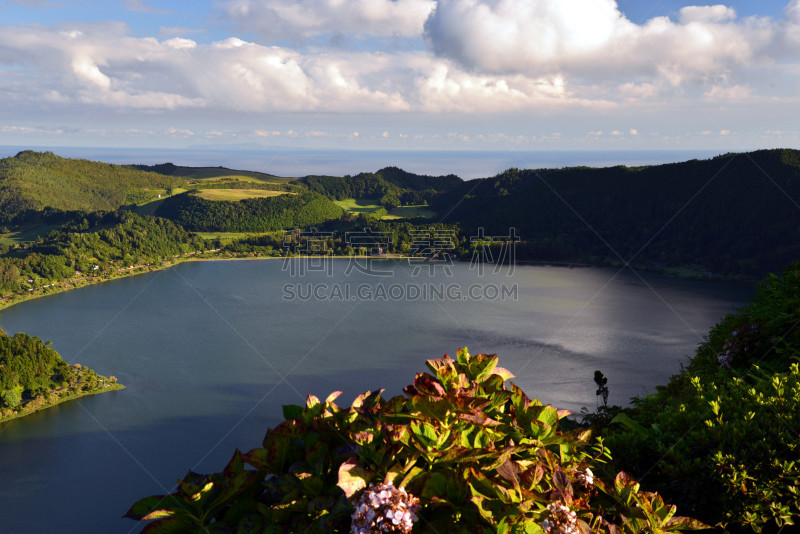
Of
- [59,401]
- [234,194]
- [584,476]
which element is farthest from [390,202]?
[584,476]

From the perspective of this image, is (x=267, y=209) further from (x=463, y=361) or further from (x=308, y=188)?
(x=463, y=361)

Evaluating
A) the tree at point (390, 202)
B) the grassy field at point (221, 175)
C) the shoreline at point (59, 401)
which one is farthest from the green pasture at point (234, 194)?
the shoreline at point (59, 401)

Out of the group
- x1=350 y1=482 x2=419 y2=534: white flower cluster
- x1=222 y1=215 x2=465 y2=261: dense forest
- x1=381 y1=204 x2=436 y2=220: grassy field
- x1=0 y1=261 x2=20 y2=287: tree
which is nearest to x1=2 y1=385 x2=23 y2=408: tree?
x1=0 y1=261 x2=20 y2=287: tree

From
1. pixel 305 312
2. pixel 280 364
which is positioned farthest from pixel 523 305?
pixel 280 364

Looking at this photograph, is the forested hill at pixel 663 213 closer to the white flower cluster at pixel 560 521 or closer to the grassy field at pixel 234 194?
the grassy field at pixel 234 194

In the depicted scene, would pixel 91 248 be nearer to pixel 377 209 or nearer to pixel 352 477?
pixel 377 209
